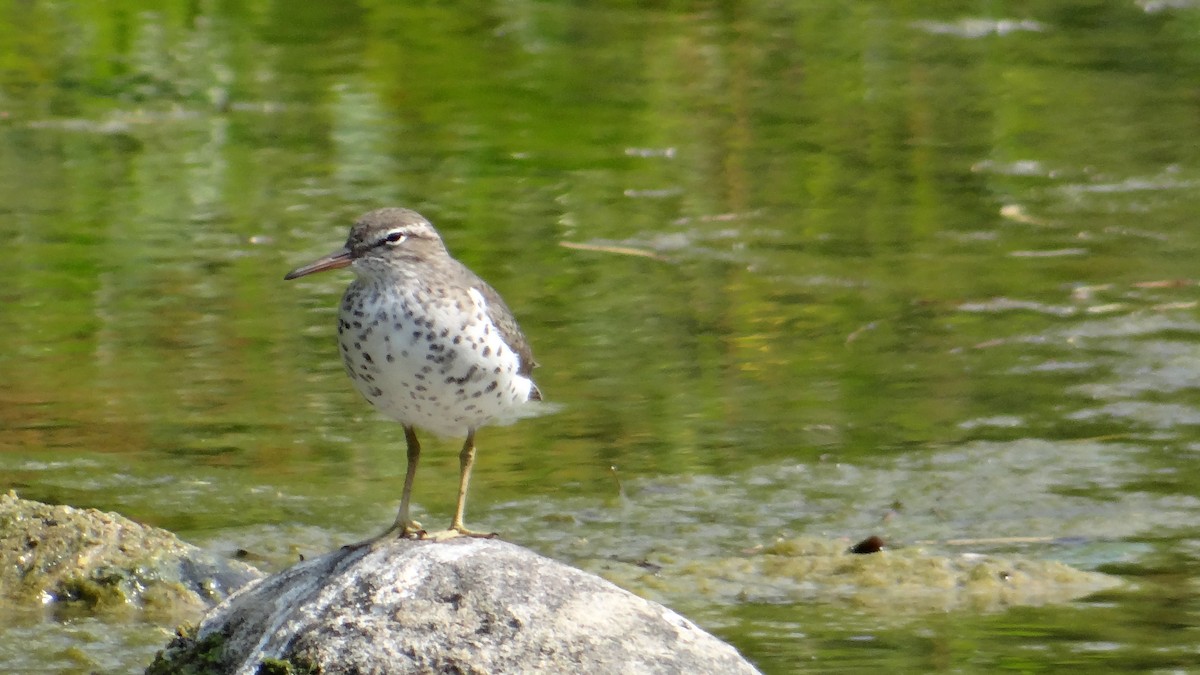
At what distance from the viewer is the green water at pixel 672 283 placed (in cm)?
816

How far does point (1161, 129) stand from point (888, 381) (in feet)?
20.1

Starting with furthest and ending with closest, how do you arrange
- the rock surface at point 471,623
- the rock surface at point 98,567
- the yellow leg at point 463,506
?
1. the rock surface at point 98,567
2. the yellow leg at point 463,506
3. the rock surface at point 471,623

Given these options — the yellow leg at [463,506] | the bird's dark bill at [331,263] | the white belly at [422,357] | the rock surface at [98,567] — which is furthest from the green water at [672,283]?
the bird's dark bill at [331,263]

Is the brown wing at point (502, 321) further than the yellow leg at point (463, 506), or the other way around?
the brown wing at point (502, 321)

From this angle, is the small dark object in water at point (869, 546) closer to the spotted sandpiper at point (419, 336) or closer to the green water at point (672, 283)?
the green water at point (672, 283)

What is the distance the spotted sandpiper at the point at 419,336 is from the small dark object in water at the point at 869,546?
191 centimetres

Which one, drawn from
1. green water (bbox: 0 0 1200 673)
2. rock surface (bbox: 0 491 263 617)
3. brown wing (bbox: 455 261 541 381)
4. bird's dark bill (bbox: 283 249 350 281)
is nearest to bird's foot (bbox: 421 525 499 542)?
brown wing (bbox: 455 261 541 381)

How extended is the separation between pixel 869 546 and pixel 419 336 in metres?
2.51

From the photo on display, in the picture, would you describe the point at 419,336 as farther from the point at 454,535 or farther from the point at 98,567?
the point at 98,567

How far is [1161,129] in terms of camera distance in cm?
1513

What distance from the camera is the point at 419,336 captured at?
19.7ft

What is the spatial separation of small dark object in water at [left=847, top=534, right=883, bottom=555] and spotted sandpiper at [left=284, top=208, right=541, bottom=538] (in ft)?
6.27

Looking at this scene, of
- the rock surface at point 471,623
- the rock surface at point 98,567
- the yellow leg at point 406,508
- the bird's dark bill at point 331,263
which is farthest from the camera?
the rock surface at point 98,567

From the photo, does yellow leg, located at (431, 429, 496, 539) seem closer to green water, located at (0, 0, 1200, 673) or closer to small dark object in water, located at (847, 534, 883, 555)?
green water, located at (0, 0, 1200, 673)
